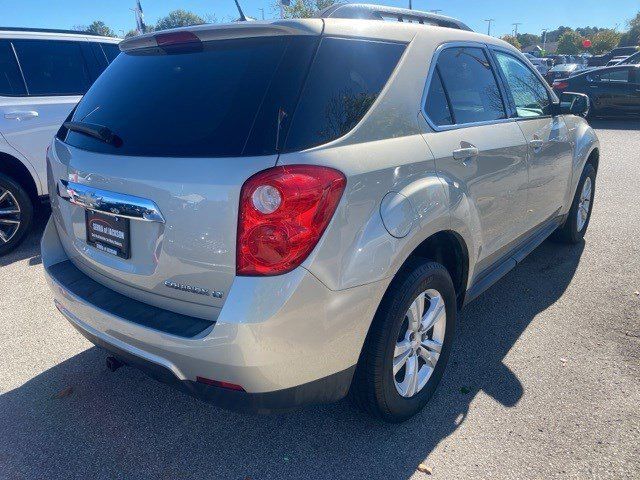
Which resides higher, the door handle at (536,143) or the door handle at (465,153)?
the door handle at (465,153)

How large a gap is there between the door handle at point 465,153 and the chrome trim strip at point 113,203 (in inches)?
57.3

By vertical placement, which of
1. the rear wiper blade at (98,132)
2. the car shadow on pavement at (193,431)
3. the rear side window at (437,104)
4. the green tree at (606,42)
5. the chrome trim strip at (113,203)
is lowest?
the car shadow on pavement at (193,431)

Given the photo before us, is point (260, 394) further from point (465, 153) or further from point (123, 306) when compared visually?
point (465, 153)

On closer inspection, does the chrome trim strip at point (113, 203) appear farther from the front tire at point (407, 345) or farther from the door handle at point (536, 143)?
the door handle at point (536, 143)

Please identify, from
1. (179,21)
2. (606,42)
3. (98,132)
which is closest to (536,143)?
(98,132)

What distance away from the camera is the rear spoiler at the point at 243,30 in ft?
6.40

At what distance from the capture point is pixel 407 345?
7.79 ft

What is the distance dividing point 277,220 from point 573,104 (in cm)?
342

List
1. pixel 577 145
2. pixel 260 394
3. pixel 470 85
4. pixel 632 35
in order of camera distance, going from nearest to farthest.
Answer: pixel 260 394 → pixel 470 85 → pixel 577 145 → pixel 632 35

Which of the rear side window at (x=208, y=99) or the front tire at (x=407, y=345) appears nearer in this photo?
the rear side window at (x=208, y=99)

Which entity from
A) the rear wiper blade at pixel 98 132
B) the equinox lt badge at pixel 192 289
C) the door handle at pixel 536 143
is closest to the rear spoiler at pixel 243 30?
the rear wiper blade at pixel 98 132

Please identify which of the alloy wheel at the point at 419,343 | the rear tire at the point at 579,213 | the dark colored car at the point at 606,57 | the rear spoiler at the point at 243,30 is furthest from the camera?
the dark colored car at the point at 606,57

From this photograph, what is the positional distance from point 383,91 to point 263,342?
1.19m

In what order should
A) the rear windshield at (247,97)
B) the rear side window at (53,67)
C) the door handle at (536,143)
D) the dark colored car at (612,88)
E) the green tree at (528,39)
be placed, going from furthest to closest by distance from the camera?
1. the green tree at (528,39)
2. the dark colored car at (612,88)
3. the rear side window at (53,67)
4. the door handle at (536,143)
5. the rear windshield at (247,97)
